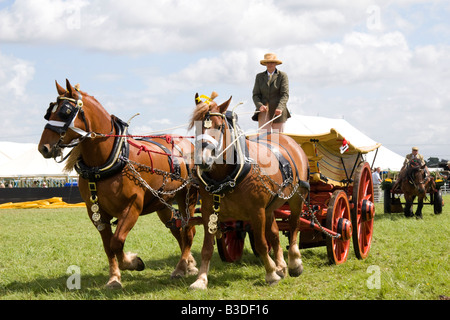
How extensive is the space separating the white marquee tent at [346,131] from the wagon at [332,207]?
69.5ft

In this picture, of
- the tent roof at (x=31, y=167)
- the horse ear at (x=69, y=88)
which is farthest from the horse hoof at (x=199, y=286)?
the tent roof at (x=31, y=167)

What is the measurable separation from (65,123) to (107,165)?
0.64 m

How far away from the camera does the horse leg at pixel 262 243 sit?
5703 mm

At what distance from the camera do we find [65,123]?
5410 mm

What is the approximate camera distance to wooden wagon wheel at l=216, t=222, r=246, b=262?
7535 mm

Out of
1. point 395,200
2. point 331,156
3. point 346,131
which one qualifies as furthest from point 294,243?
point 346,131

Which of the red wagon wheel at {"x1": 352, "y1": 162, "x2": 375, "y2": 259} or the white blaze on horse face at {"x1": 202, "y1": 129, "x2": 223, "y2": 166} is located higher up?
the white blaze on horse face at {"x1": 202, "y1": 129, "x2": 223, "y2": 166}

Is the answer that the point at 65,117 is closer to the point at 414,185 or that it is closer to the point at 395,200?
the point at 414,185

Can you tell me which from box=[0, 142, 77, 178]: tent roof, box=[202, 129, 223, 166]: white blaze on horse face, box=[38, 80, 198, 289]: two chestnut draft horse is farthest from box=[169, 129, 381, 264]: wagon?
box=[0, 142, 77, 178]: tent roof

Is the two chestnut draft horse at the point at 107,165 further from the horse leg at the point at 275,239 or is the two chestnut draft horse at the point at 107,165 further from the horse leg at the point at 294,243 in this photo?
the horse leg at the point at 294,243

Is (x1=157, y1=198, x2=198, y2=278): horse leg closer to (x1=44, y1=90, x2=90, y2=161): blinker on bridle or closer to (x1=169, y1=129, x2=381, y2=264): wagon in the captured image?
(x1=169, y1=129, x2=381, y2=264): wagon

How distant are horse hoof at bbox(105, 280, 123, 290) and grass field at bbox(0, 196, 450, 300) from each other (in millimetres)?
69
